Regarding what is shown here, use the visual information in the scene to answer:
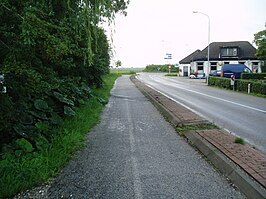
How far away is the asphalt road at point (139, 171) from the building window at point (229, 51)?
5371cm

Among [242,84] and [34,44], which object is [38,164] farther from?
[242,84]

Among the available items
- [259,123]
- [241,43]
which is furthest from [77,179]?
[241,43]

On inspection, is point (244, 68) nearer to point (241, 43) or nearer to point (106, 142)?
point (241, 43)

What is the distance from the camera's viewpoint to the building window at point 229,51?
56.7 meters

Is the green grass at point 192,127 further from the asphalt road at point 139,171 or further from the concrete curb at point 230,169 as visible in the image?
the concrete curb at point 230,169

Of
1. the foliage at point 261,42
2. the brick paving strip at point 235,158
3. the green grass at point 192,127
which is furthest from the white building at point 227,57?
the brick paving strip at point 235,158

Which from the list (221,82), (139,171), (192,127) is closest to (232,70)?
(221,82)

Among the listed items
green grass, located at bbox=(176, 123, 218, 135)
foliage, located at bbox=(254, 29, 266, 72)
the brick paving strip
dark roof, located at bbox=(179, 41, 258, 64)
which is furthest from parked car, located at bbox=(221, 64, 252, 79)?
the brick paving strip

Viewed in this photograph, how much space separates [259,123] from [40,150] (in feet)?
23.5

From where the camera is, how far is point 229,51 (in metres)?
57.2

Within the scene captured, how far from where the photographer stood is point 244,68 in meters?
37.8

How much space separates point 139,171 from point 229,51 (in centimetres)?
5697

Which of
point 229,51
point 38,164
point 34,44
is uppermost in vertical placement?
point 229,51

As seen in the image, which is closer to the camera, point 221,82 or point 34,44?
point 34,44
